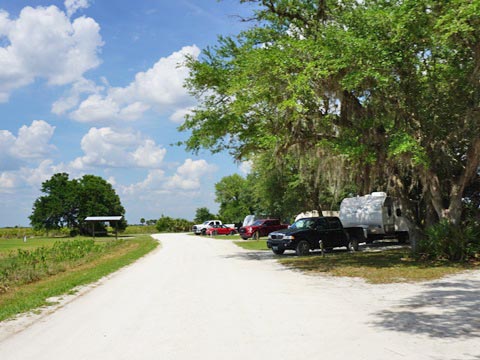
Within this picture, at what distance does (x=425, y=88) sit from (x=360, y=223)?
13948mm

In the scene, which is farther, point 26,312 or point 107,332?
point 26,312

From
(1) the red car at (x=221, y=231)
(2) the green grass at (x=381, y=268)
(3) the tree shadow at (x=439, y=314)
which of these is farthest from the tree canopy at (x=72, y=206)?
(3) the tree shadow at (x=439, y=314)

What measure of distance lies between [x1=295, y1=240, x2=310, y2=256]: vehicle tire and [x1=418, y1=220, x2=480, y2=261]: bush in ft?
20.6

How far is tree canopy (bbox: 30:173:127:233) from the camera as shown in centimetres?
7712

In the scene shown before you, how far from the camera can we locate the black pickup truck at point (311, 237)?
2216 cm

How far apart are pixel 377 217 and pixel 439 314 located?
20.9 meters

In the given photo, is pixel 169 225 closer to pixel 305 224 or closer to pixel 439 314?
pixel 305 224

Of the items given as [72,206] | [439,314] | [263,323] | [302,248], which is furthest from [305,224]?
[72,206]

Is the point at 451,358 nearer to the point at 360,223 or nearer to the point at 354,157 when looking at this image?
the point at 354,157

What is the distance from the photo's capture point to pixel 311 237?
73.3 ft

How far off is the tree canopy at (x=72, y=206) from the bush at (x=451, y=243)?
221 feet

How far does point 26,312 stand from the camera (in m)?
9.52

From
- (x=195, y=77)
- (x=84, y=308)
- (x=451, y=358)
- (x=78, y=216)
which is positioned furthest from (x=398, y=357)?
(x=78, y=216)

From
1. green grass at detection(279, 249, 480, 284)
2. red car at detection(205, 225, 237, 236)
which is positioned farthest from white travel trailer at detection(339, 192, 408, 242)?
red car at detection(205, 225, 237, 236)
